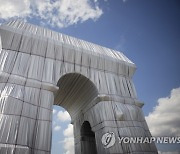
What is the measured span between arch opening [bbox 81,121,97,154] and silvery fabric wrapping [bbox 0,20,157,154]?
0.37 metres

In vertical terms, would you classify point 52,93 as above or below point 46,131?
above

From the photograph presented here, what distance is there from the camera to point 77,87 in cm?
1862

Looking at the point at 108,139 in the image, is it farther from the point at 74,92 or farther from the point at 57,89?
the point at 74,92

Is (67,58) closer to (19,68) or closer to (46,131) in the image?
(19,68)

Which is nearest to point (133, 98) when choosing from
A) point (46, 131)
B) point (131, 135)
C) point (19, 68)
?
point (131, 135)

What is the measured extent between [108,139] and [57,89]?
6.15 m

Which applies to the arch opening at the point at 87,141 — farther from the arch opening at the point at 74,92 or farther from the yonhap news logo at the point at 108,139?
the yonhap news logo at the point at 108,139

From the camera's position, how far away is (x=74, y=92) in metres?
19.4

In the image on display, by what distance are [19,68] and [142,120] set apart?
12639 millimetres

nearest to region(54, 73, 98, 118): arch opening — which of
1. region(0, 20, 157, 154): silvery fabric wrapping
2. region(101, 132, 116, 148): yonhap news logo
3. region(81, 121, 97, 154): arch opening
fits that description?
region(0, 20, 157, 154): silvery fabric wrapping

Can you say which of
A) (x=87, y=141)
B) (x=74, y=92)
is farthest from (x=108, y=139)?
(x=74, y=92)

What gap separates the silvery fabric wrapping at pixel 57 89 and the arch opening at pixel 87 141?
37 cm

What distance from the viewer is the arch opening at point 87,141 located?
18917 millimetres

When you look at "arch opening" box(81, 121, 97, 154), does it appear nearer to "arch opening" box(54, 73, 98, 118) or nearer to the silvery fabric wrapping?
the silvery fabric wrapping
